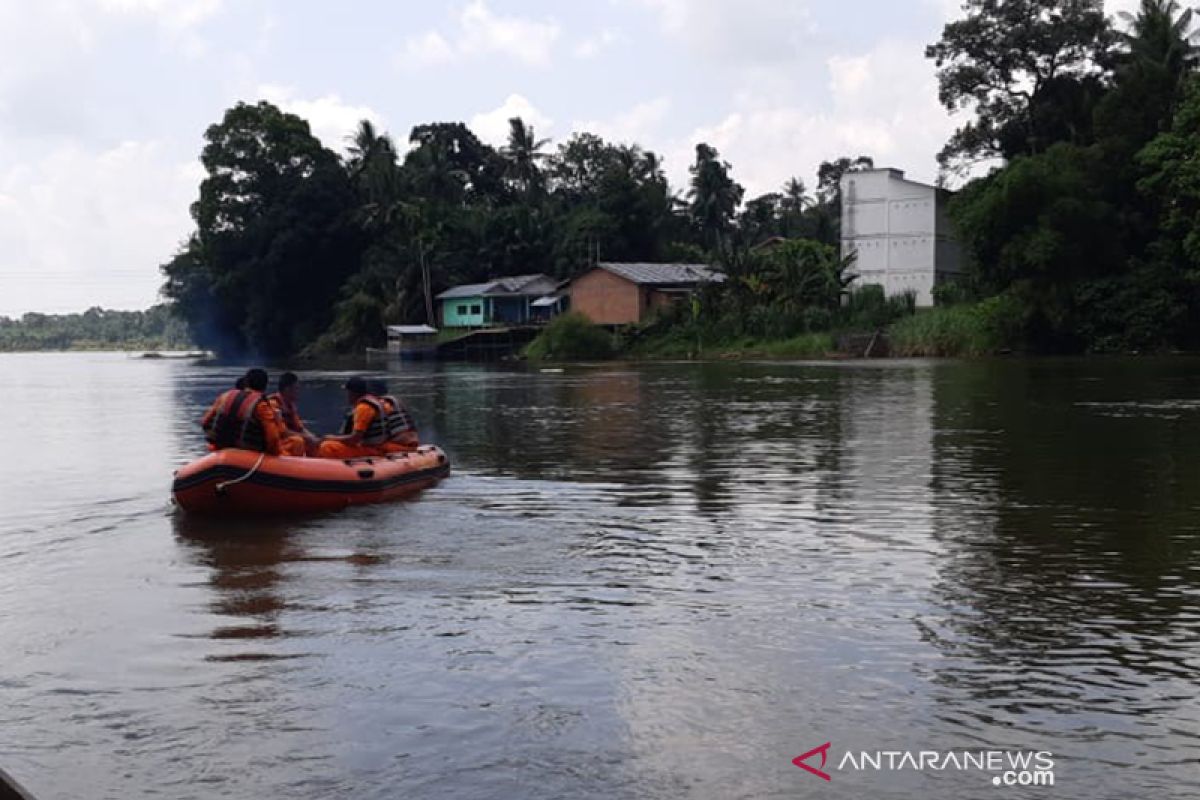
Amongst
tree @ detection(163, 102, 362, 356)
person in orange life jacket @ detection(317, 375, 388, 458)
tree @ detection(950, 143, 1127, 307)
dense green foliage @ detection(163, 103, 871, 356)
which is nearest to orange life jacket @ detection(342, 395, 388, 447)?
person in orange life jacket @ detection(317, 375, 388, 458)

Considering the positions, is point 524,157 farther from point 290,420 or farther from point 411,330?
point 290,420

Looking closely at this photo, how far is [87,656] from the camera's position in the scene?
806cm

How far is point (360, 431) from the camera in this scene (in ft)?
50.6

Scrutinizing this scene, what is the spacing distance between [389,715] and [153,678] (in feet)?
5.87

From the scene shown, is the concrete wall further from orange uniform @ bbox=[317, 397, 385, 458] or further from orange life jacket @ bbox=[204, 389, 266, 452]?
orange life jacket @ bbox=[204, 389, 266, 452]

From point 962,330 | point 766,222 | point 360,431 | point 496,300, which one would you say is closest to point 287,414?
point 360,431

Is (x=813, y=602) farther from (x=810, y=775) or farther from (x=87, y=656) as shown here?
(x=87, y=656)

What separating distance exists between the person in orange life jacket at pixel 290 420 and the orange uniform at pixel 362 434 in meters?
0.24

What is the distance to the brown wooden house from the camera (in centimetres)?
7294

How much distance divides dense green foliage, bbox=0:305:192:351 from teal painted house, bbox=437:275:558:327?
9285cm

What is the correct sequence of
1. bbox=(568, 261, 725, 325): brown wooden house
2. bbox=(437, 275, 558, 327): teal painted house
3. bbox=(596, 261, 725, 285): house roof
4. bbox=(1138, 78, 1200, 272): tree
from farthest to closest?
bbox=(437, 275, 558, 327): teal painted house < bbox=(596, 261, 725, 285): house roof < bbox=(568, 261, 725, 325): brown wooden house < bbox=(1138, 78, 1200, 272): tree

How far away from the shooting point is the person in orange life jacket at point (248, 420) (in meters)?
13.2

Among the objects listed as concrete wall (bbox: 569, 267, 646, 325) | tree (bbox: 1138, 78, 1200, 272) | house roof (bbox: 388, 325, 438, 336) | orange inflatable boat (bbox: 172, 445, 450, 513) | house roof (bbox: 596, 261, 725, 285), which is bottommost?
orange inflatable boat (bbox: 172, 445, 450, 513)

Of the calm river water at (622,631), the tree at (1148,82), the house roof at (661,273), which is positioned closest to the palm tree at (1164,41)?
the tree at (1148,82)
